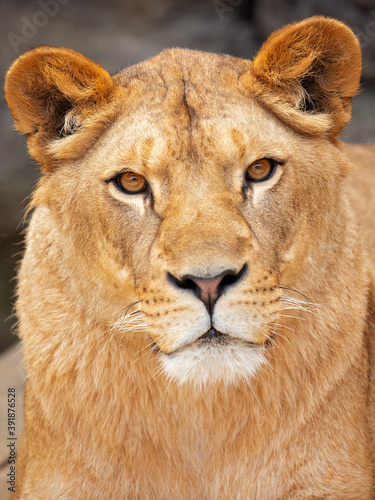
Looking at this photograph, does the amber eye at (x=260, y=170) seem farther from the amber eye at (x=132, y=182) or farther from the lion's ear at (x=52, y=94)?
the lion's ear at (x=52, y=94)

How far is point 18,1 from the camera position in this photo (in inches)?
225

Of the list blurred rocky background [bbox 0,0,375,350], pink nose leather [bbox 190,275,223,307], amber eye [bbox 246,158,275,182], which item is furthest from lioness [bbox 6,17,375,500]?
blurred rocky background [bbox 0,0,375,350]

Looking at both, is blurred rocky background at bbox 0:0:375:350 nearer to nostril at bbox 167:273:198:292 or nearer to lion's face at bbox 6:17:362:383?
lion's face at bbox 6:17:362:383

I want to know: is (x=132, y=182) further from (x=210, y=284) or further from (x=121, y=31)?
(x=121, y=31)

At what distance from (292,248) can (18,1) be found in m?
4.20

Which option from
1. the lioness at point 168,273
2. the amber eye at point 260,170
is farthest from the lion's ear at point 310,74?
the amber eye at point 260,170

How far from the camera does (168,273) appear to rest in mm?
2107

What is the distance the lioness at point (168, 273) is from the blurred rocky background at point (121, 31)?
3.19 meters

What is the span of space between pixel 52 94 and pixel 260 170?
761mm

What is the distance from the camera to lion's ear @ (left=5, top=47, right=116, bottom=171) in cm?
238

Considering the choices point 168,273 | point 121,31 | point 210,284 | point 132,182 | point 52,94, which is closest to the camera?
point 210,284

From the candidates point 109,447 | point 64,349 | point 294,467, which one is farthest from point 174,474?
point 64,349

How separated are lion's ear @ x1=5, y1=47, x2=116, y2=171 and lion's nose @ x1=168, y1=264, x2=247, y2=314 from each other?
77cm

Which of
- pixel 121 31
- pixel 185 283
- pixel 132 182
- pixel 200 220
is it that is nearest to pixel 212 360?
pixel 185 283
